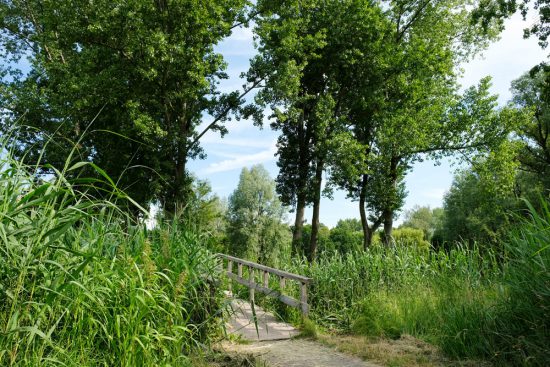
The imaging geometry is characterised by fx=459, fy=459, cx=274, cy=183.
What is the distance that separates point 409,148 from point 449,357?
19.0 m

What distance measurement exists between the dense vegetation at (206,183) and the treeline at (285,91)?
0.34 feet

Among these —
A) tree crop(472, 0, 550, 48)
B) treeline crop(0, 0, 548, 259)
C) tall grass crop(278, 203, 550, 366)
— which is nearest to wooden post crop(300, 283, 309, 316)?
tall grass crop(278, 203, 550, 366)

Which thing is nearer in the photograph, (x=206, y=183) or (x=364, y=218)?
(x=206, y=183)

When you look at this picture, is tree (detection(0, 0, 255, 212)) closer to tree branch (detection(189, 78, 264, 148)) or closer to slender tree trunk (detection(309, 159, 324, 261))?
tree branch (detection(189, 78, 264, 148))

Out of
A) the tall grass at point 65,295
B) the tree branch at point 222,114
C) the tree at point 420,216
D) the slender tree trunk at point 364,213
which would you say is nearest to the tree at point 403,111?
the slender tree trunk at point 364,213

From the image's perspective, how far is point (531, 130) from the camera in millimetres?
32094

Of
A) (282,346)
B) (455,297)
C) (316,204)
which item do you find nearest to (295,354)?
(282,346)

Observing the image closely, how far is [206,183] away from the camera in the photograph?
883 inches

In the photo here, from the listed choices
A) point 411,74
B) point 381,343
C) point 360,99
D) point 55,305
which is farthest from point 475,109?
point 55,305

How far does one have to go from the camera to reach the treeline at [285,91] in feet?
54.9

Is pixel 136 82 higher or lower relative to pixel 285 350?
higher

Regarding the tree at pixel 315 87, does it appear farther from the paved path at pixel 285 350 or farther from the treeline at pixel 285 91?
the paved path at pixel 285 350

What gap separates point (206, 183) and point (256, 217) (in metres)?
16.8

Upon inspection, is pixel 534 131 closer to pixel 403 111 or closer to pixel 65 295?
pixel 403 111
